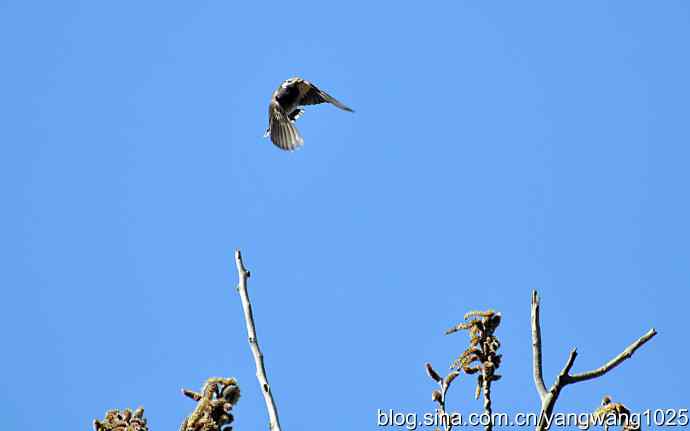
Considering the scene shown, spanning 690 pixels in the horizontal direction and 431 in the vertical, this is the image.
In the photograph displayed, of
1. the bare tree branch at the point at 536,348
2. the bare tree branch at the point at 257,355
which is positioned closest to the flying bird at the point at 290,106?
the bare tree branch at the point at 257,355

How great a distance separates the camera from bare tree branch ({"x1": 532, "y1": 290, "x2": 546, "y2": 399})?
3.38 metres

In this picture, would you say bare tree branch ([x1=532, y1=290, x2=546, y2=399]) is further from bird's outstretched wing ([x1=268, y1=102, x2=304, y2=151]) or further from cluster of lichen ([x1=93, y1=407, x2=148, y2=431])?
bird's outstretched wing ([x1=268, y1=102, x2=304, y2=151])

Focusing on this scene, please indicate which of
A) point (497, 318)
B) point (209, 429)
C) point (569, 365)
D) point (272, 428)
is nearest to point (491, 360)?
point (497, 318)

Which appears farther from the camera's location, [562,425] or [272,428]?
[562,425]

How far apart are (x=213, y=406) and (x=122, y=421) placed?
37 centimetres

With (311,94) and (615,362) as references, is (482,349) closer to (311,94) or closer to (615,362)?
(615,362)

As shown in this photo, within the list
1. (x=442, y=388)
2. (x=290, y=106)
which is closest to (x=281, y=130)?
(x=290, y=106)

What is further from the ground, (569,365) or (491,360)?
(491,360)

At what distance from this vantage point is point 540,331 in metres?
3.45

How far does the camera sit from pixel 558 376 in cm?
332

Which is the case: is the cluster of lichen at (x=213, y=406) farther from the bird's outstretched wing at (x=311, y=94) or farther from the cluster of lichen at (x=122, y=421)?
the bird's outstretched wing at (x=311, y=94)

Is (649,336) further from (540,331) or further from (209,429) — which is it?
(209,429)

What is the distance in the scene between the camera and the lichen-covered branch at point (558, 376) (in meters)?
3.16

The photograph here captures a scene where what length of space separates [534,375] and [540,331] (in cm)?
16
